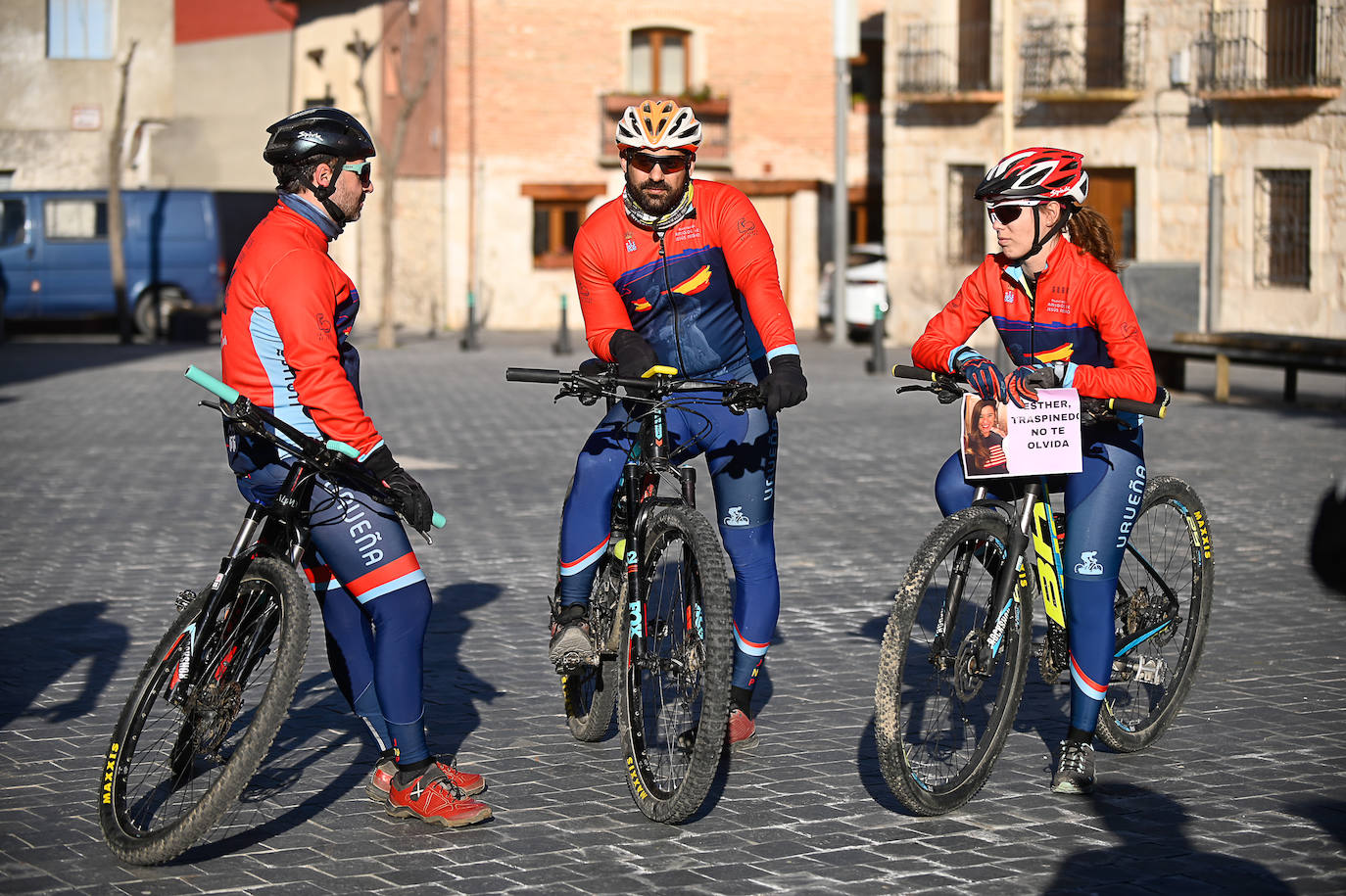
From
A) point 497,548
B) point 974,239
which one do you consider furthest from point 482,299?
point 497,548

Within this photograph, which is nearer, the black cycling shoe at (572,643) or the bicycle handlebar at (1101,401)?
the bicycle handlebar at (1101,401)

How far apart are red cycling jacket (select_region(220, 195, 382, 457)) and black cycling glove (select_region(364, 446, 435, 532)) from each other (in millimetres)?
54

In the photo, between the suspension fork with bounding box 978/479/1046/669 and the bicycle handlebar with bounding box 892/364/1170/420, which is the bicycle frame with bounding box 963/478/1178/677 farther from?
the bicycle handlebar with bounding box 892/364/1170/420

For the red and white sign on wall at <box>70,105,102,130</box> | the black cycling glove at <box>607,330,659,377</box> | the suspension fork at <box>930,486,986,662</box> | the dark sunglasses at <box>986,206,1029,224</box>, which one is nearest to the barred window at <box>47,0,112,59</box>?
the red and white sign on wall at <box>70,105,102,130</box>

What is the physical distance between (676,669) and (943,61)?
27261 mm

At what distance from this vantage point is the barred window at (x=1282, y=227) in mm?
27688

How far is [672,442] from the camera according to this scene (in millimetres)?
5574

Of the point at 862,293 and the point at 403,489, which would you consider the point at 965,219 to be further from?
the point at 403,489

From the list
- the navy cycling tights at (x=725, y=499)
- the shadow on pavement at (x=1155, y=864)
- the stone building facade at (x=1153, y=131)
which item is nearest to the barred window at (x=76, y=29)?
the stone building facade at (x=1153, y=131)

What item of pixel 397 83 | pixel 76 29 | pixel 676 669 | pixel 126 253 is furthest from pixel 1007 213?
pixel 76 29

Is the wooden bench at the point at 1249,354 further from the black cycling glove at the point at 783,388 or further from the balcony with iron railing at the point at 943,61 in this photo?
the black cycling glove at the point at 783,388

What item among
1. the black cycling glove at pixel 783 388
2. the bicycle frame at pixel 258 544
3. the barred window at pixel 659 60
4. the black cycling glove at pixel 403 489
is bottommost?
the bicycle frame at pixel 258 544

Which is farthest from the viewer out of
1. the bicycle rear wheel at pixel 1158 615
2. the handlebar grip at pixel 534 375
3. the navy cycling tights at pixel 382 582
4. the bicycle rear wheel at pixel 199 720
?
the bicycle rear wheel at pixel 1158 615

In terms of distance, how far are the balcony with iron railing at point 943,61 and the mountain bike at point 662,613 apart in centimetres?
2613
